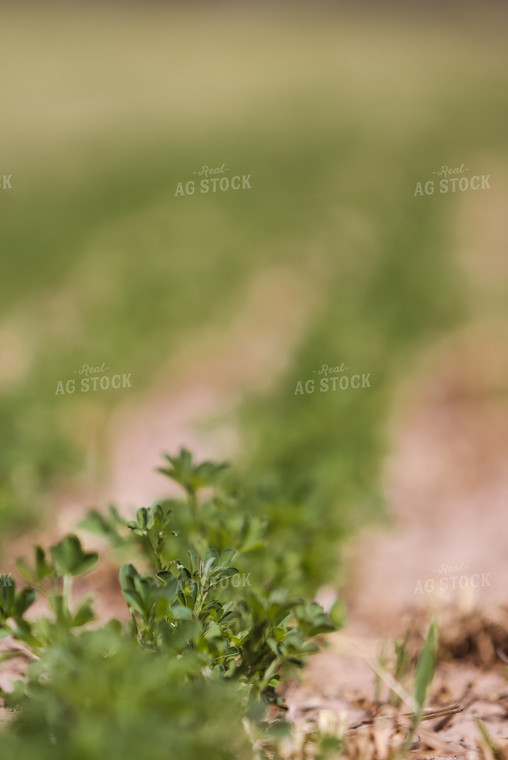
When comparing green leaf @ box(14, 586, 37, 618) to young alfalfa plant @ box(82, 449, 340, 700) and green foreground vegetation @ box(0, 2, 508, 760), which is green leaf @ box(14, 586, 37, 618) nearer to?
green foreground vegetation @ box(0, 2, 508, 760)

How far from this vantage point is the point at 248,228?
10.2 metres

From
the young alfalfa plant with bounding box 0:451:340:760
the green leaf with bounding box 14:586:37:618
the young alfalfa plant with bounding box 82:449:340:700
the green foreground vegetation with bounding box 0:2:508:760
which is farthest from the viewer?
the green leaf with bounding box 14:586:37:618

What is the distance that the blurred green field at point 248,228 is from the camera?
4336 mm

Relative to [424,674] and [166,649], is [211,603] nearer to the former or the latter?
[166,649]

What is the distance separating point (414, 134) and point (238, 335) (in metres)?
8.87

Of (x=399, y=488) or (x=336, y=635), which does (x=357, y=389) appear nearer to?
(x=399, y=488)

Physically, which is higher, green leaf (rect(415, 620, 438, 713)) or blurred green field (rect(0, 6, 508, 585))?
blurred green field (rect(0, 6, 508, 585))

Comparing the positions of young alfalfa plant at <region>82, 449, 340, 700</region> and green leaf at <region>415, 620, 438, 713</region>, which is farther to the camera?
green leaf at <region>415, 620, 438, 713</region>

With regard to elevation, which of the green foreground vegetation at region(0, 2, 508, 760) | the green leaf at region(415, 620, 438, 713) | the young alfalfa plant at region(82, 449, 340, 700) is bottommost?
the green leaf at region(415, 620, 438, 713)

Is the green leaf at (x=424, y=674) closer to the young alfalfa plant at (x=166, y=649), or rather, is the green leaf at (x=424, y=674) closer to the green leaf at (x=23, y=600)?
the young alfalfa plant at (x=166, y=649)

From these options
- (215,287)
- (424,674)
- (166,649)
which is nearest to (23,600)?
(166,649)

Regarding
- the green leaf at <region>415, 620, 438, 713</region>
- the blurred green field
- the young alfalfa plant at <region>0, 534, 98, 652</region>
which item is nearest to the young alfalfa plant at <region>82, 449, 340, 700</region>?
the young alfalfa plant at <region>0, 534, 98, 652</region>

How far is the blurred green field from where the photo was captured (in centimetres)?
434

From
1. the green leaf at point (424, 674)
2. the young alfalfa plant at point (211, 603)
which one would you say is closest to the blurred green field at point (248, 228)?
the young alfalfa plant at point (211, 603)
